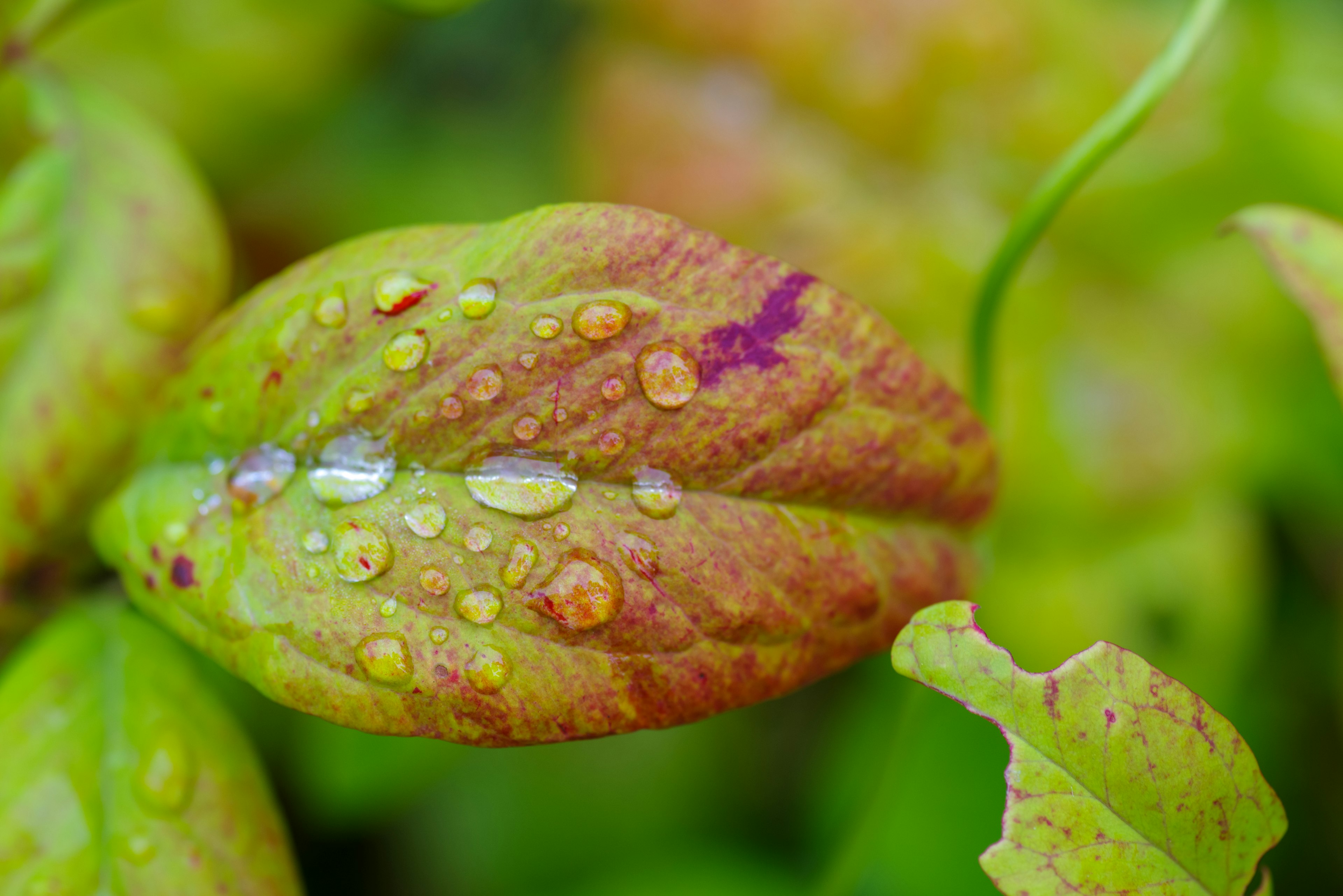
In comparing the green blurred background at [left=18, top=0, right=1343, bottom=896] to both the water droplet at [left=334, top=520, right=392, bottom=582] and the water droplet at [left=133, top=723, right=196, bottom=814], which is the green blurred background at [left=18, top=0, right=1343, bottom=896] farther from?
the water droplet at [left=334, top=520, right=392, bottom=582]

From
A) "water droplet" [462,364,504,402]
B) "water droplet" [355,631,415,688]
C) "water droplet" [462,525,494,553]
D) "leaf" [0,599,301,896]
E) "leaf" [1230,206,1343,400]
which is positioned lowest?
"leaf" [0,599,301,896]

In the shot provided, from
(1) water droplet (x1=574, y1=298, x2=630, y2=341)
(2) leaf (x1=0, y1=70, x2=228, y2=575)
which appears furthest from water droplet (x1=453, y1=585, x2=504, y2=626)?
(2) leaf (x1=0, y1=70, x2=228, y2=575)

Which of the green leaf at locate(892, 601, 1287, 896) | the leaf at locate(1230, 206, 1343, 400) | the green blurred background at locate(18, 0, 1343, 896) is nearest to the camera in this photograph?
the green leaf at locate(892, 601, 1287, 896)

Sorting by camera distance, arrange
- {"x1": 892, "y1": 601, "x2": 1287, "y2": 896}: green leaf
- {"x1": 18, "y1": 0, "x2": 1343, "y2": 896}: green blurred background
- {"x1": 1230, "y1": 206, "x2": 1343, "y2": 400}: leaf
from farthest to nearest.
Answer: {"x1": 18, "y1": 0, "x2": 1343, "y2": 896}: green blurred background, {"x1": 1230, "y1": 206, "x2": 1343, "y2": 400}: leaf, {"x1": 892, "y1": 601, "x2": 1287, "y2": 896}: green leaf

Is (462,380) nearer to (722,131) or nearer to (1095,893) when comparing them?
(1095,893)

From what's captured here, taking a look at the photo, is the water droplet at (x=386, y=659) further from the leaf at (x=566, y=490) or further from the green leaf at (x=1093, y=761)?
the green leaf at (x=1093, y=761)

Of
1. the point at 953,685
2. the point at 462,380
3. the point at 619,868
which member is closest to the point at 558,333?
the point at 462,380

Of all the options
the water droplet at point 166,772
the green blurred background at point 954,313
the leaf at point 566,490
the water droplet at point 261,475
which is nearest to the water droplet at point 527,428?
the leaf at point 566,490
